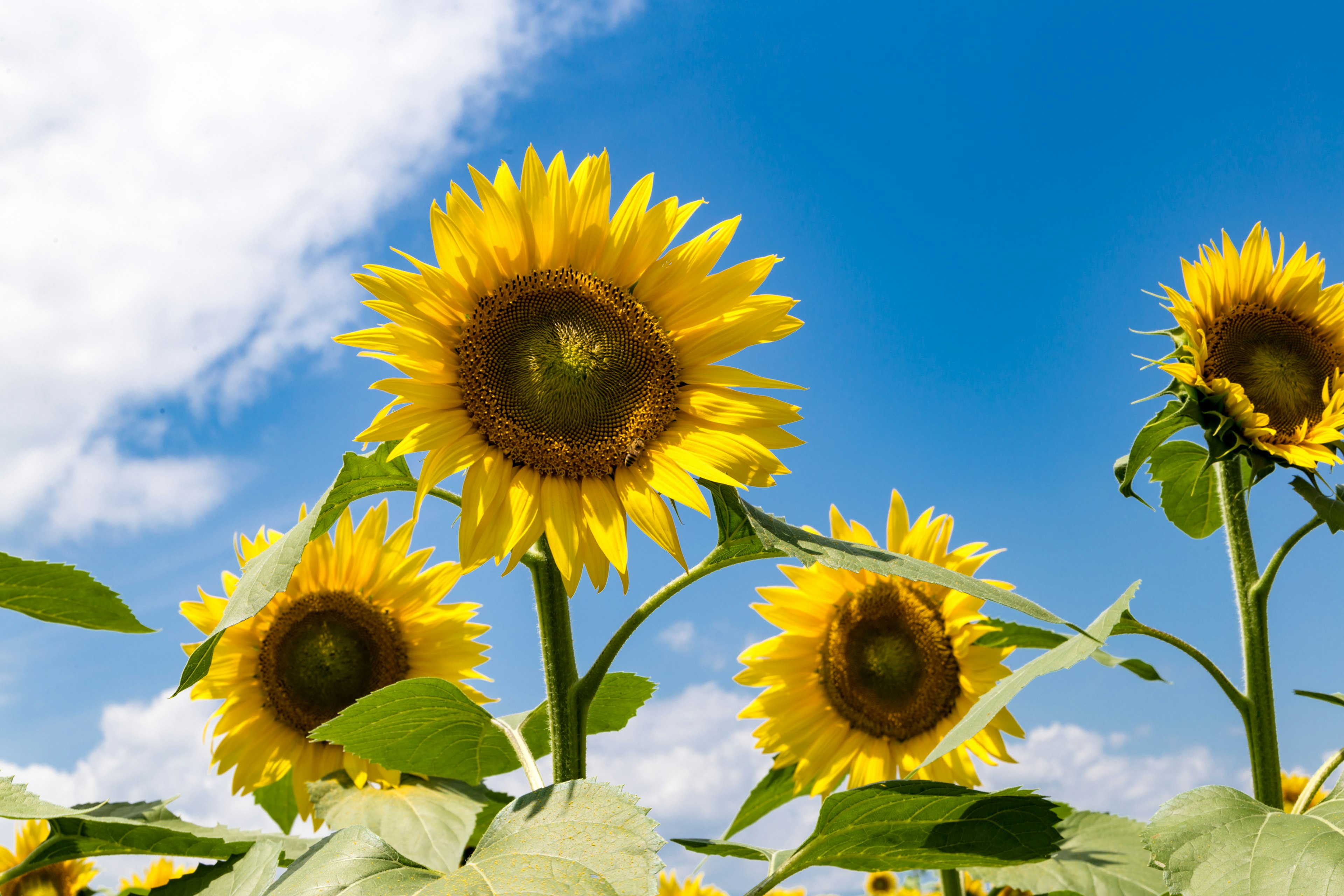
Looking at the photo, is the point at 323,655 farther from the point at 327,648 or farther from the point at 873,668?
the point at 873,668

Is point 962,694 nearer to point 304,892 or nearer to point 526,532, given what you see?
point 526,532

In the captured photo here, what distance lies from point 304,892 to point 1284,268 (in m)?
3.73

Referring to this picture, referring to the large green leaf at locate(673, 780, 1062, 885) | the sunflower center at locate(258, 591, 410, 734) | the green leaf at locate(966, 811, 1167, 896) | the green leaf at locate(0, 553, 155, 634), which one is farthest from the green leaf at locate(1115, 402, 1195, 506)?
the green leaf at locate(0, 553, 155, 634)

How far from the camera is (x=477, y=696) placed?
9.75ft

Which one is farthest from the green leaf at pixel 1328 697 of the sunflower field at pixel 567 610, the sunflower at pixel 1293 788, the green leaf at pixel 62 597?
the green leaf at pixel 62 597

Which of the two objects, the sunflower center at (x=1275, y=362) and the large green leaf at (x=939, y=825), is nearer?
the large green leaf at (x=939, y=825)

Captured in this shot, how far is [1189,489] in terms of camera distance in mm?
3479

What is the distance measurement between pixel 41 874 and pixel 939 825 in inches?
123

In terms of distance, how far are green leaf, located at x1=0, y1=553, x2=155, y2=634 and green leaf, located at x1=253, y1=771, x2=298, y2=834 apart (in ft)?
3.57

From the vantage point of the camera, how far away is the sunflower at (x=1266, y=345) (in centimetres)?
332

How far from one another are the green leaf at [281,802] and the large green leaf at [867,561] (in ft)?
6.92

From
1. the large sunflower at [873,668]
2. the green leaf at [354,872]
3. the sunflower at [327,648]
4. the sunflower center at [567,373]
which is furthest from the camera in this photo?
the large sunflower at [873,668]

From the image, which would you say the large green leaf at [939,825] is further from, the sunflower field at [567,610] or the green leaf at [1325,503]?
the green leaf at [1325,503]

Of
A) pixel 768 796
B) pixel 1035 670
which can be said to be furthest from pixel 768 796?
pixel 1035 670
